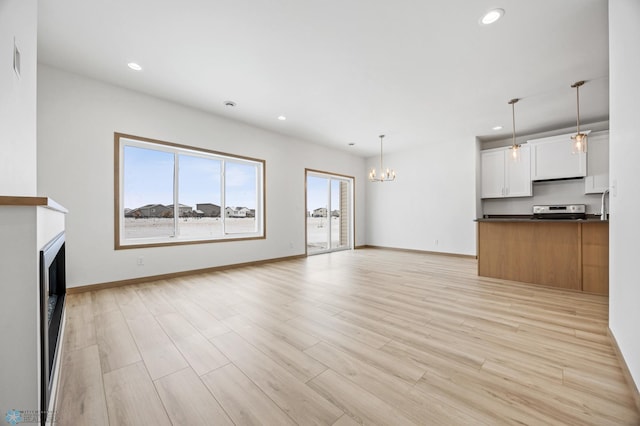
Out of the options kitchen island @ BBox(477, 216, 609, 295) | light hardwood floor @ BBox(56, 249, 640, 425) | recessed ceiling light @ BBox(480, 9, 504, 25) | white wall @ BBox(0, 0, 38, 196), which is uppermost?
recessed ceiling light @ BBox(480, 9, 504, 25)

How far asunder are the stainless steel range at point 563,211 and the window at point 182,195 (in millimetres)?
5989

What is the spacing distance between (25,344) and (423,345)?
2176 mm

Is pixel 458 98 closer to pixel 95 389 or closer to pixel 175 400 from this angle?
pixel 175 400

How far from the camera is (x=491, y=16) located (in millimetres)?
2244

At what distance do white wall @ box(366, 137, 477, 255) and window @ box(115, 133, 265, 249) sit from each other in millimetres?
3856

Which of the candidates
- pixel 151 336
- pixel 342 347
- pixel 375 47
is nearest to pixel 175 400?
pixel 151 336

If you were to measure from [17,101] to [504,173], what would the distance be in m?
7.38

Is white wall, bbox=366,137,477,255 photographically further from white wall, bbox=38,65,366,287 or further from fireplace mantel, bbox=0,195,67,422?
fireplace mantel, bbox=0,195,67,422

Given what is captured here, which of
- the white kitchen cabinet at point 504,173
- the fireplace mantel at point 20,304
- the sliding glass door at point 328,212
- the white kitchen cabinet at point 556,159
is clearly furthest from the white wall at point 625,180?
the sliding glass door at point 328,212

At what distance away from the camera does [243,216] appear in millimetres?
5062

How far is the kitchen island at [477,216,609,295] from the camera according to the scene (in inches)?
125

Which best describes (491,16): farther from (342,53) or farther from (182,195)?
(182,195)

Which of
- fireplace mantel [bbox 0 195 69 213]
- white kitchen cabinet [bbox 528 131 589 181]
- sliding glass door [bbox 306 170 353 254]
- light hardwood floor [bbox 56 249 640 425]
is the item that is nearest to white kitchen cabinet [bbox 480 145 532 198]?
white kitchen cabinet [bbox 528 131 589 181]

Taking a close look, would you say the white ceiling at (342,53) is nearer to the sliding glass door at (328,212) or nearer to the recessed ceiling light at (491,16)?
the recessed ceiling light at (491,16)
